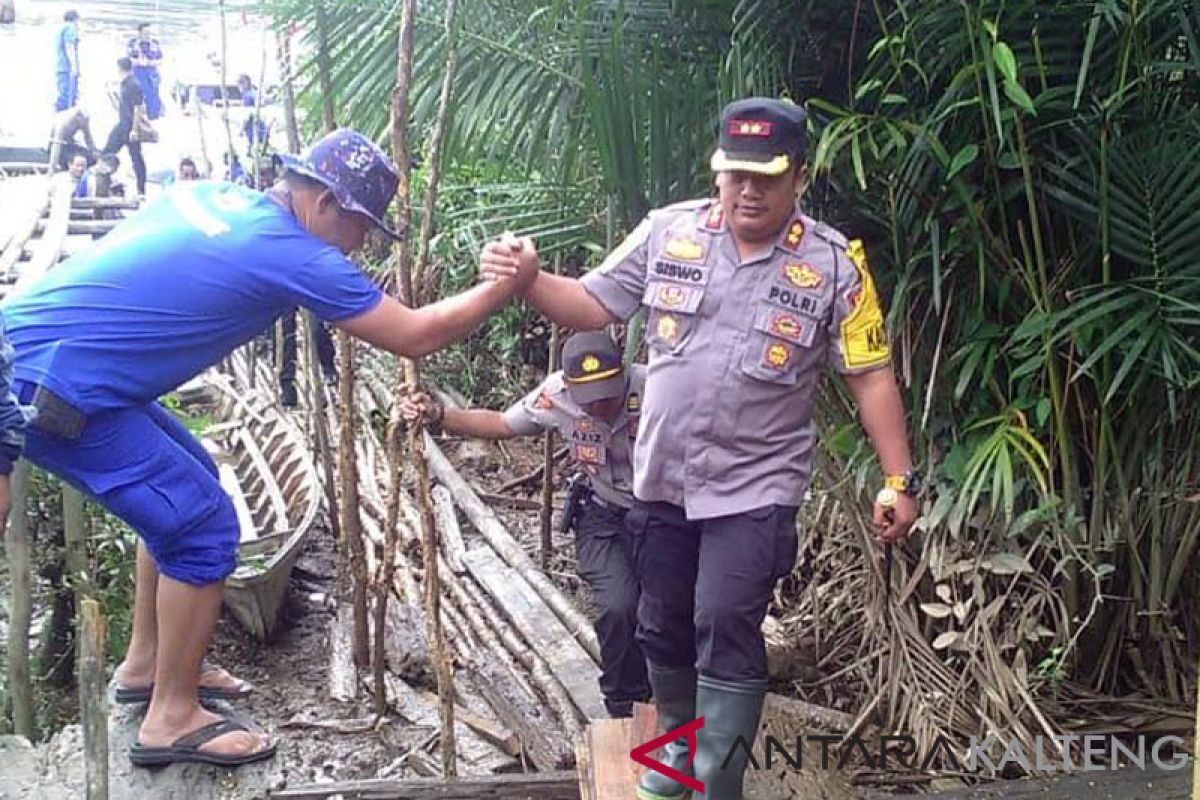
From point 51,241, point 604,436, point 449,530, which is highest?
point 604,436

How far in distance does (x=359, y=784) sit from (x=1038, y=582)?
206 centimetres

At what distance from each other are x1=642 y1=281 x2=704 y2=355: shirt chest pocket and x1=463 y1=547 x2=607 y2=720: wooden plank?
5.78 ft

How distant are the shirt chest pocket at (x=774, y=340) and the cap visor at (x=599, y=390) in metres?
1.16

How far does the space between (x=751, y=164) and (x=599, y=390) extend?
1.36m

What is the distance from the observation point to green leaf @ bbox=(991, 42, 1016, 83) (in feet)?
9.74

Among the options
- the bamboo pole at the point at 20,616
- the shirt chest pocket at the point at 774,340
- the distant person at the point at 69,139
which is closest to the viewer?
the shirt chest pocket at the point at 774,340

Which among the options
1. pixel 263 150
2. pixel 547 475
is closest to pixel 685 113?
pixel 547 475

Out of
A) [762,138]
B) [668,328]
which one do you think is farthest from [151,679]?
[762,138]

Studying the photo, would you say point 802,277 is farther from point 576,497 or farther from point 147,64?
point 147,64

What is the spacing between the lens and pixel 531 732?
Answer: 4.67 meters

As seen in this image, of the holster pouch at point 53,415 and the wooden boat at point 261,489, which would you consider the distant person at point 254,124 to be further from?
the holster pouch at point 53,415

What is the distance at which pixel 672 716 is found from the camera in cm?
312

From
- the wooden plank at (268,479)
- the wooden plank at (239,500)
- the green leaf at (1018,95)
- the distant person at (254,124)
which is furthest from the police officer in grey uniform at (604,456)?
the distant person at (254,124)

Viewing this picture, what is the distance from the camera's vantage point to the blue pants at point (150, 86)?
52.4 feet
